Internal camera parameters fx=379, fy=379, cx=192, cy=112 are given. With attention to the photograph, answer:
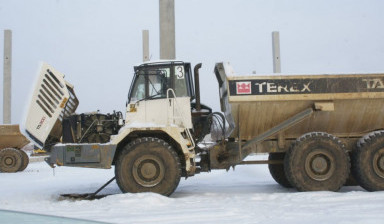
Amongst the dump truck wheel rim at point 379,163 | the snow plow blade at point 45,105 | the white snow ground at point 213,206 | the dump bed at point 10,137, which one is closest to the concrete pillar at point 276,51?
the white snow ground at point 213,206

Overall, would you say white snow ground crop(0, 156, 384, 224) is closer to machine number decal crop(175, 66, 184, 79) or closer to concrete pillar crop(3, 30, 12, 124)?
machine number decal crop(175, 66, 184, 79)

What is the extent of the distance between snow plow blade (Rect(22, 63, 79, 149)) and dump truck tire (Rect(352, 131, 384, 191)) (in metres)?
5.91

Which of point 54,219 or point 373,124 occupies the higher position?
point 373,124

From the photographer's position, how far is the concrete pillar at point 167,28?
12.3 meters

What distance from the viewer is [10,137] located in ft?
48.7

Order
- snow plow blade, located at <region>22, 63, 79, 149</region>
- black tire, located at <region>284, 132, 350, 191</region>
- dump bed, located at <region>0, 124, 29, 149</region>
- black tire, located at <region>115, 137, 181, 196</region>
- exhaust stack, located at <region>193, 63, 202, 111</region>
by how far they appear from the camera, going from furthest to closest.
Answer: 1. dump bed, located at <region>0, 124, 29, 149</region>
2. exhaust stack, located at <region>193, 63, 202, 111</region>
3. black tire, located at <region>284, 132, 350, 191</region>
4. snow plow blade, located at <region>22, 63, 79, 149</region>
5. black tire, located at <region>115, 137, 181, 196</region>

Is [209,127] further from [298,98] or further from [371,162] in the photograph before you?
[371,162]

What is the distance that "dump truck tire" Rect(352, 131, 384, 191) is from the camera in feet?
24.4

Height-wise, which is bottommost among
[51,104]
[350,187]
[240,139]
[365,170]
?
[350,187]

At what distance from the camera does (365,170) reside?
7.46 meters

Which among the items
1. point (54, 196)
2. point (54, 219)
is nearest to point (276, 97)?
point (54, 196)

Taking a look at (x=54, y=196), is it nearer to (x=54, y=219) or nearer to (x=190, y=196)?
(x=190, y=196)

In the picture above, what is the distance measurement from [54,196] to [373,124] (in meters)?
6.88

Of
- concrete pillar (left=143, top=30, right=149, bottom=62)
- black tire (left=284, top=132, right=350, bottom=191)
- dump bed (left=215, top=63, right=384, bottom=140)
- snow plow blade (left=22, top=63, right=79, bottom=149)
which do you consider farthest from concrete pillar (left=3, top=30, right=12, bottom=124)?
black tire (left=284, top=132, right=350, bottom=191)
